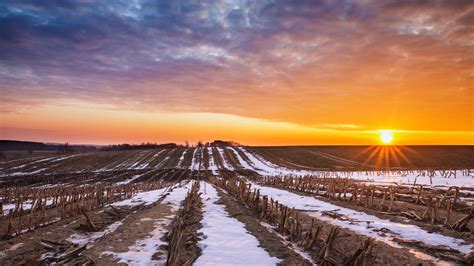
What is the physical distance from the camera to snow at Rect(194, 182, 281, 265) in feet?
28.8

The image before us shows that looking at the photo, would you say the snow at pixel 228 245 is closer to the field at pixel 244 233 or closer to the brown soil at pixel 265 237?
the field at pixel 244 233

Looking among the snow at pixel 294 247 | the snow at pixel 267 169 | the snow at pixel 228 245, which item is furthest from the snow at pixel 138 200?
the snow at pixel 267 169

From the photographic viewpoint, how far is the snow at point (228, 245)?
8789 mm

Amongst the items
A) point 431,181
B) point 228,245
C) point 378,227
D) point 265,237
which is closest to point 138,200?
point 265,237

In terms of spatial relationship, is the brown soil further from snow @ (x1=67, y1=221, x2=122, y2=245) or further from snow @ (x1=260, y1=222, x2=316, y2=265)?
snow @ (x1=67, y1=221, x2=122, y2=245)

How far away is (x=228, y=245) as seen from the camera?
1024 cm

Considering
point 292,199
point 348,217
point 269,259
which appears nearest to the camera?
point 269,259

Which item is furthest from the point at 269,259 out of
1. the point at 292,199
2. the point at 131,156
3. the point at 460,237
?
the point at 131,156

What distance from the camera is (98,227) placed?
1248cm

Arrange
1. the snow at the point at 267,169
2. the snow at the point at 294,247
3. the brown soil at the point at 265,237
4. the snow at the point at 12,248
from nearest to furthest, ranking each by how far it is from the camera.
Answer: the brown soil at the point at 265,237
the snow at the point at 294,247
the snow at the point at 12,248
the snow at the point at 267,169

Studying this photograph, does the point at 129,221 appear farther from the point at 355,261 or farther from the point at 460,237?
the point at 460,237

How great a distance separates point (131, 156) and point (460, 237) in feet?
220

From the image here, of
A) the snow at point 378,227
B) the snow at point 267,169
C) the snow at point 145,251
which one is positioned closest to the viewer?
the snow at point 145,251

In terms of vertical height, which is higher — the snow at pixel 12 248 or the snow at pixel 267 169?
the snow at pixel 267 169
